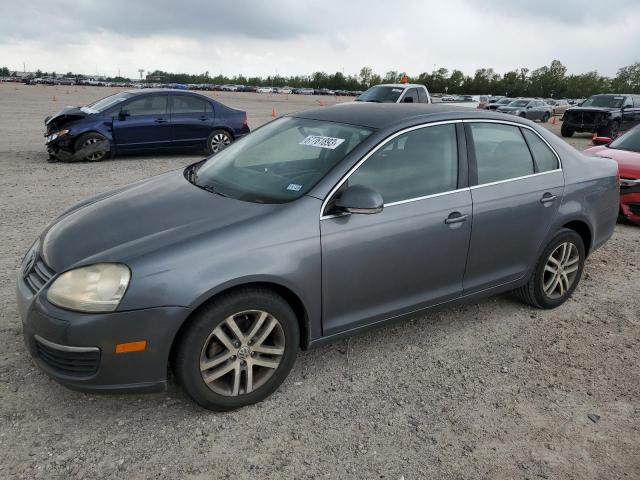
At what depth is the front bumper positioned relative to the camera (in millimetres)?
2508

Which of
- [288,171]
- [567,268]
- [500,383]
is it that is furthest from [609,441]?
[288,171]

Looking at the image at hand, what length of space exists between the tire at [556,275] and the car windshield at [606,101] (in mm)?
17420

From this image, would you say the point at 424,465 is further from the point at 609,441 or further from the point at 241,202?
the point at 241,202

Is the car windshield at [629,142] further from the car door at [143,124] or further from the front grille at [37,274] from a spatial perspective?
the car door at [143,124]

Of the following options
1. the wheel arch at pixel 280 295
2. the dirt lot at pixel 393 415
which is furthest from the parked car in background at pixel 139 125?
the wheel arch at pixel 280 295

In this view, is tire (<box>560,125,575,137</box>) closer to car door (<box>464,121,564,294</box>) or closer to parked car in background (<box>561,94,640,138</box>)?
parked car in background (<box>561,94,640,138</box>)

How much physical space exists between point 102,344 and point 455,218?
87.8 inches

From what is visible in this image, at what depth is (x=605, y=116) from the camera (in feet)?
59.1

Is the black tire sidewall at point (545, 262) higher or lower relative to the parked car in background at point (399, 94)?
lower

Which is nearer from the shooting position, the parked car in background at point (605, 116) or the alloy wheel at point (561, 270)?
the alloy wheel at point (561, 270)

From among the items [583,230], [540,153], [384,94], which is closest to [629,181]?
[583,230]

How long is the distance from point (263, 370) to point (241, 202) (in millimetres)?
973

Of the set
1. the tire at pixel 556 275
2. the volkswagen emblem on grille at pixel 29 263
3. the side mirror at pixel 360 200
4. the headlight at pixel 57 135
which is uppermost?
the side mirror at pixel 360 200

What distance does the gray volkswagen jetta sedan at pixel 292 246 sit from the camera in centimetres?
258
